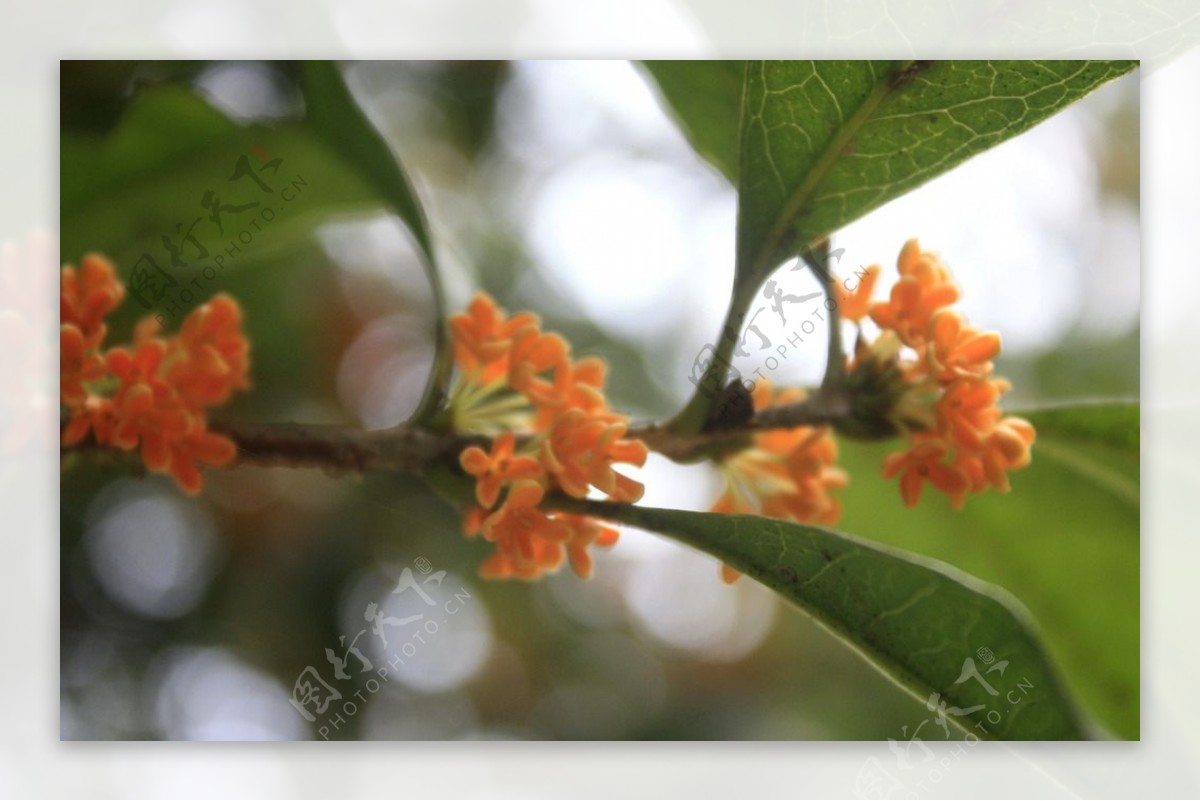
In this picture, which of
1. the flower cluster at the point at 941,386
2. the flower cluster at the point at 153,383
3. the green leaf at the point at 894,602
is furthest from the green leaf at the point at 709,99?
the flower cluster at the point at 153,383

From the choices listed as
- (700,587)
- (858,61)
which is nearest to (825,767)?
(700,587)

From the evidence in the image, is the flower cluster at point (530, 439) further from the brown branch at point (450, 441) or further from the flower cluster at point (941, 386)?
the flower cluster at point (941, 386)

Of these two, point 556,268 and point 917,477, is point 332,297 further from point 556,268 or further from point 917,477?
point 917,477

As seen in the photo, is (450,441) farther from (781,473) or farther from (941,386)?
(941,386)

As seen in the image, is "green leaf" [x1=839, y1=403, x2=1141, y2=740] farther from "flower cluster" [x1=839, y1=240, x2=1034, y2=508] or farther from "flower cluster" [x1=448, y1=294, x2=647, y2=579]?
"flower cluster" [x1=448, y1=294, x2=647, y2=579]

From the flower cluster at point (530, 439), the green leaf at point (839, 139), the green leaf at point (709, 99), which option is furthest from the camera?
the green leaf at point (709, 99)

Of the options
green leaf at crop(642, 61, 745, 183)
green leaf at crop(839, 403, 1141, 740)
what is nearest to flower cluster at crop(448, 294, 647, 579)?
green leaf at crop(642, 61, 745, 183)
